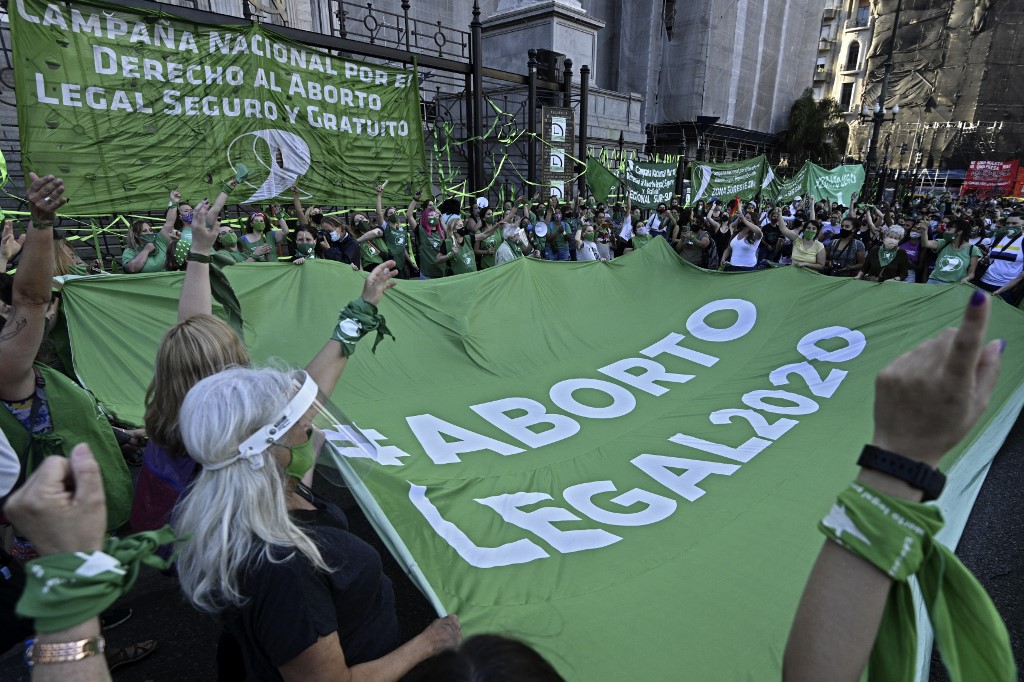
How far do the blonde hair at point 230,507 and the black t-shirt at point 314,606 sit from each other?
0.03 m

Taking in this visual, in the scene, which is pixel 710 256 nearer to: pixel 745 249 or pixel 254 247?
pixel 745 249

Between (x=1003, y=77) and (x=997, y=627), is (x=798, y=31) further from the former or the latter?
(x=997, y=627)

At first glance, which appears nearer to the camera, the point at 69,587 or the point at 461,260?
the point at 69,587

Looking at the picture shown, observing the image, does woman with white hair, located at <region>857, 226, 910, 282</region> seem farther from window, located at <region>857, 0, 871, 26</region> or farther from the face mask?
window, located at <region>857, 0, 871, 26</region>

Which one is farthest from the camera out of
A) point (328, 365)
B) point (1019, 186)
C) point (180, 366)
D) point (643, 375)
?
point (1019, 186)

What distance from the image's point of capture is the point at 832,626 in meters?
0.92

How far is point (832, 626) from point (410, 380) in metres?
3.80

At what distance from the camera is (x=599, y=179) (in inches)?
561

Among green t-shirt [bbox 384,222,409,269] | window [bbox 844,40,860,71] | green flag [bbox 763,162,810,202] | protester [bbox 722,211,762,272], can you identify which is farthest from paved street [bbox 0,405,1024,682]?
window [bbox 844,40,860,71]

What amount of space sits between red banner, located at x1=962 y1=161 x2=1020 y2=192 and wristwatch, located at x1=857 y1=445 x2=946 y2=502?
41954 mm

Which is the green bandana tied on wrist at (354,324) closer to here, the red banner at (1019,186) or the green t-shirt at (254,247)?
the green t-shirt at (254,247)

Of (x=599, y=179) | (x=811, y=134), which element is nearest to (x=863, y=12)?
(x=811, y=134)

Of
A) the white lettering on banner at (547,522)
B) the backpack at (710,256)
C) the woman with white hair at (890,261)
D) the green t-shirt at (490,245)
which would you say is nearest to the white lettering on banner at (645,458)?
the white lettering on banner at (547,522)

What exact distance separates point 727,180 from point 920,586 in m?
15.4
